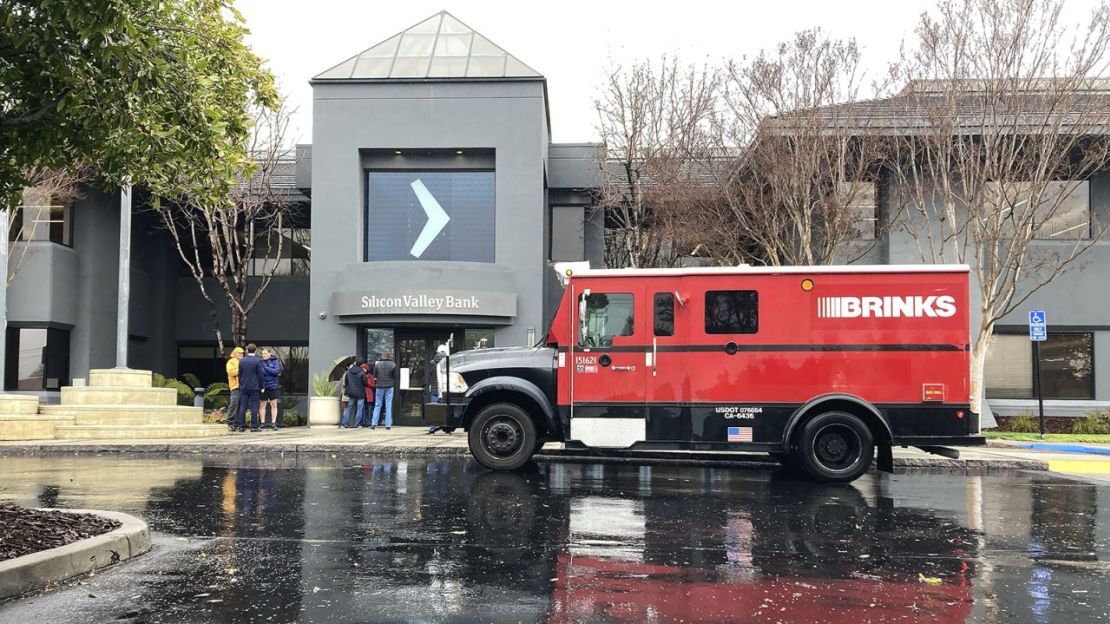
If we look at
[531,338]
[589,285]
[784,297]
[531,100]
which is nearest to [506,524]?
[589,285]

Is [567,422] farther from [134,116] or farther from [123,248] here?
[123,248]

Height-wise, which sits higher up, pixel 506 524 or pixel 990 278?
pixel 990 278

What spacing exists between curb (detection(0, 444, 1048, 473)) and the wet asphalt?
1516mm

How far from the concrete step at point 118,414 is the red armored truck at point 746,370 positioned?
9271 millimetres

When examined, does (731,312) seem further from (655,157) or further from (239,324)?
(239,324)

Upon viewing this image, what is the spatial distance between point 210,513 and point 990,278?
16335mm

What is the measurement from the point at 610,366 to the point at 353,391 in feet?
32.9

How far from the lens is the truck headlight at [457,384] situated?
1152 cm

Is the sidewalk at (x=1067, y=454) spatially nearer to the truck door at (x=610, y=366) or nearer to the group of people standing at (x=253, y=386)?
the truck door at (x=610, y=366)

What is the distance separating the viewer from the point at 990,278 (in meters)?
18.2

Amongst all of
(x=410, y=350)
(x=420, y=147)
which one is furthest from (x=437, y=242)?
(x=410, y=350)

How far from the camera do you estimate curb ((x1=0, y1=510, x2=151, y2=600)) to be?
5262mm

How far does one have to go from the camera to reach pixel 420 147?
21.9 meters

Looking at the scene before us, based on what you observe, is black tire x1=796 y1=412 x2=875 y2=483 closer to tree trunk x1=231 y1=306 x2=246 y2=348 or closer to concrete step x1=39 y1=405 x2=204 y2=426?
concrete step x1=39 y1=405 x2=204 y2=426
